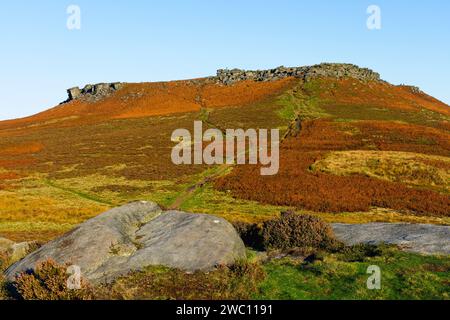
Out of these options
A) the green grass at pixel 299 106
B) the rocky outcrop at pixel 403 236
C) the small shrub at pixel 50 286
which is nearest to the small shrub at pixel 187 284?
the small shrub at pixel 50 286

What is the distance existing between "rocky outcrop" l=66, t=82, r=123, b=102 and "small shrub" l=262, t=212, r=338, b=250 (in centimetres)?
13396

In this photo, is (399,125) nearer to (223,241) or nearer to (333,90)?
(333,90)

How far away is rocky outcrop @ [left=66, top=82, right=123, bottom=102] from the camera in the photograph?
14638cm

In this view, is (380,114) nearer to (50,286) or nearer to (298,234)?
(298,234)

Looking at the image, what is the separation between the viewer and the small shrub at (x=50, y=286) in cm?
1214

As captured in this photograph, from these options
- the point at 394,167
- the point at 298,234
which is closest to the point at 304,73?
the point at 394,167

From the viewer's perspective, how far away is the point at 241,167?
193ft

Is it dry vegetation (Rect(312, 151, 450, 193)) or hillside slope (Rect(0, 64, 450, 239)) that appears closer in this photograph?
→ hillside slope (Rect(0, 64, 450, 239))

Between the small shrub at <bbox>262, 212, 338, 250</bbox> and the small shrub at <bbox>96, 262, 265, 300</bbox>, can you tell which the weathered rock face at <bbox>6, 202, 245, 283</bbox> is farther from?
the small shrub at <bbox>262, 212, 338, 250</bbox>

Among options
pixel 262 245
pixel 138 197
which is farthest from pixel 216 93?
pixel 262 245

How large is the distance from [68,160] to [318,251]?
2419 inches

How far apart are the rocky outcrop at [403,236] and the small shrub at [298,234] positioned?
3.57 ft

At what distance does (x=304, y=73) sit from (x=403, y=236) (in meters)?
135

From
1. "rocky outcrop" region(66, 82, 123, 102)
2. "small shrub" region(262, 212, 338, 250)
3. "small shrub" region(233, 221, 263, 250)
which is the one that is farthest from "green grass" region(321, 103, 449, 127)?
"rocky outcrop" region(66, 82, 123, 102)
